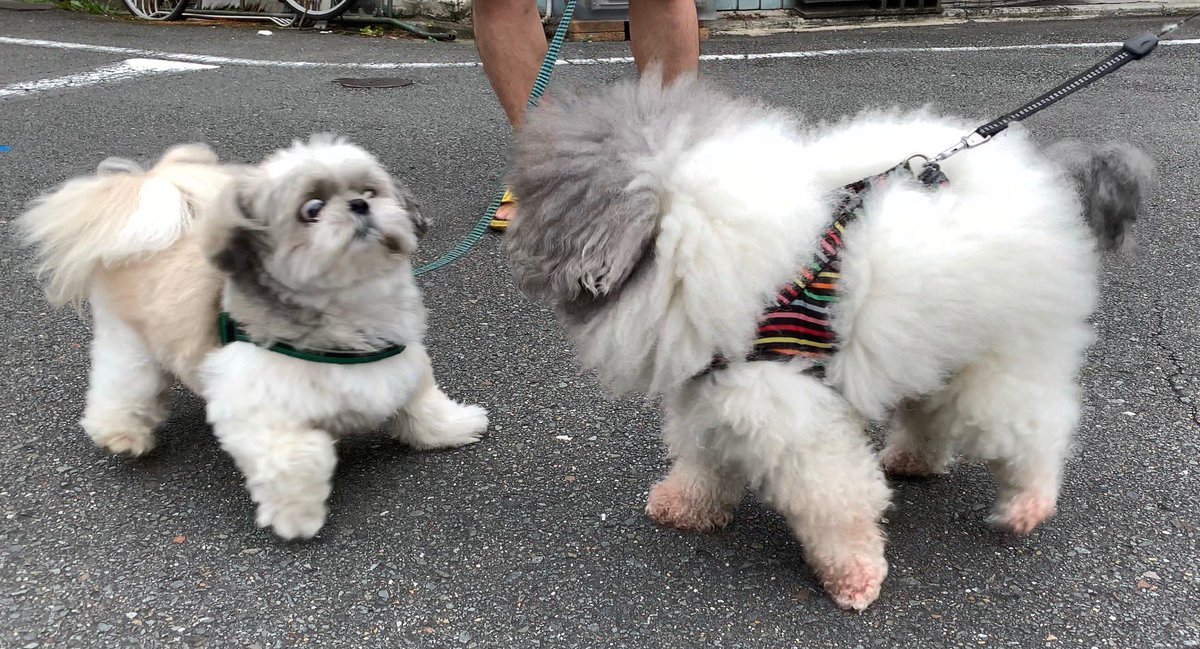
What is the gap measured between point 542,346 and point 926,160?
155 cm

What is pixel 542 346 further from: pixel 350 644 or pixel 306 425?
pixel 350 644

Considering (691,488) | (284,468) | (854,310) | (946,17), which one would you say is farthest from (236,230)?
(946,17)

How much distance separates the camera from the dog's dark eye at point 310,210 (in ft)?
6.47

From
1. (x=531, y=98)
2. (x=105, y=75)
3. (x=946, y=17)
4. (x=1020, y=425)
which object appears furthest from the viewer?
(x=946, y=17)

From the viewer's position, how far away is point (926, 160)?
1856mm

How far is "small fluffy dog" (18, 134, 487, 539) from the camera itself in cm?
200

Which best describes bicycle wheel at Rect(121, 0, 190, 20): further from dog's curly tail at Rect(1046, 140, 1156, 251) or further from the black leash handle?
dog's curly tail at Rect(1046, 140, 1156, 251)

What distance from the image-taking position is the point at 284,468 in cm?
209

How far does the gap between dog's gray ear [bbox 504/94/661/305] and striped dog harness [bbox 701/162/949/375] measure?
28cm

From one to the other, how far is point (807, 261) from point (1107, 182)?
2.33 ft

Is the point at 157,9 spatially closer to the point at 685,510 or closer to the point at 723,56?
the point at 723,56

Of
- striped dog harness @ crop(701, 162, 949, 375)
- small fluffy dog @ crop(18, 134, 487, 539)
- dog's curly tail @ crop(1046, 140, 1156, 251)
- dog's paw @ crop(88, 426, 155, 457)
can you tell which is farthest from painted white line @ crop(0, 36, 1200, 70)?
striped dog harness @ crop(701, 162, 949, 375)

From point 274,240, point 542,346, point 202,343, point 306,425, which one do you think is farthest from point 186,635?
point 542,346

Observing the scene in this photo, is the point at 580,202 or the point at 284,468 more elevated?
the point at 580,202
